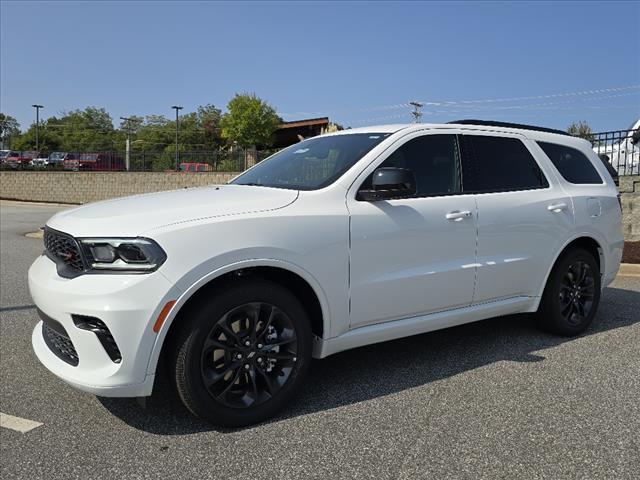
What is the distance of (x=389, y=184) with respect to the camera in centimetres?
336

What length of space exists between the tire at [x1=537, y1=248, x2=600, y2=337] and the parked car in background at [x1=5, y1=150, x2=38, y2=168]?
141 ft

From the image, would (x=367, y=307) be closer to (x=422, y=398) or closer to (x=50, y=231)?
(x=422, y=398)

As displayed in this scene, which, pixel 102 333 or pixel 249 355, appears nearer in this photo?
pixel 102 333

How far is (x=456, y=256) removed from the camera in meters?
3.85

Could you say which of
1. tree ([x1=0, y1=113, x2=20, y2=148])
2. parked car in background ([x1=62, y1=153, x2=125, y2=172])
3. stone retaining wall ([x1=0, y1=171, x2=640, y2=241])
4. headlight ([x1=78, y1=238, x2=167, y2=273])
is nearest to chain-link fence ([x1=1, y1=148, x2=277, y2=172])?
parked car in background ([x1=62, y1=153, x2=125, y2=172])

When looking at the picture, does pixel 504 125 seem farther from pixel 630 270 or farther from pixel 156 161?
pixel 156 161

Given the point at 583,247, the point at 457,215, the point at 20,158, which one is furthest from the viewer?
the point at 20,158

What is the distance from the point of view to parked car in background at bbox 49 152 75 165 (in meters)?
35.2

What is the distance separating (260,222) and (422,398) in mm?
1549

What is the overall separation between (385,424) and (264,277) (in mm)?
1100

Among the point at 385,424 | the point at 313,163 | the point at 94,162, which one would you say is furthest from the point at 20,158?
the point at 385,424

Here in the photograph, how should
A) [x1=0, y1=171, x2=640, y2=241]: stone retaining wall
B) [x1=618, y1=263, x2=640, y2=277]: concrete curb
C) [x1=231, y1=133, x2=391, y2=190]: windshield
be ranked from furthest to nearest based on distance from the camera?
[x1=0, y1=171, x2=640, y2=241]: stone retaining wall, [x1=618, y1=263, x2=640, y2=277]: concrete curb, [x1=231, y1=133, x2=391, y2=190]: windshield

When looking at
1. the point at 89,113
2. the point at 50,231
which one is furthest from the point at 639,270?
the point at 89,113

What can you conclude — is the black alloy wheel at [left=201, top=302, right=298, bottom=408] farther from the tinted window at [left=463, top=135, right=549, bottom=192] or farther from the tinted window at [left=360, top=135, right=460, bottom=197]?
the tinted window at [left=463, top=135, right=549, bottom=192]
